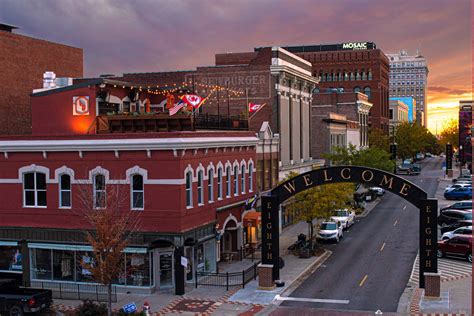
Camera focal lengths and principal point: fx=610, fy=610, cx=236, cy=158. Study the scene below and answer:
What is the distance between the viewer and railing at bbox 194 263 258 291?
31.5 metres

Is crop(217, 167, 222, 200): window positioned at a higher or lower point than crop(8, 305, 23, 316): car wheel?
higher

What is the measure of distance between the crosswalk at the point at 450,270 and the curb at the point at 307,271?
5.58 metres

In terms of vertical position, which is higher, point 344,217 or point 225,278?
point 344,217

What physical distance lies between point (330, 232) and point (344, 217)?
6616 millimetres

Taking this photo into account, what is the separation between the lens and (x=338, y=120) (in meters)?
79.4

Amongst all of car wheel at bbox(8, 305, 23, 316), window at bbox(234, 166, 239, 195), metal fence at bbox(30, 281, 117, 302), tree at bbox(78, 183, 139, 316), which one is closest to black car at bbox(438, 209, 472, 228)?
window at bbox(234, 166, 239, 195)

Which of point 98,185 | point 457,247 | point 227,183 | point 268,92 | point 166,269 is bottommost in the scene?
point 457,247

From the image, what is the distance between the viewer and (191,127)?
33.4m

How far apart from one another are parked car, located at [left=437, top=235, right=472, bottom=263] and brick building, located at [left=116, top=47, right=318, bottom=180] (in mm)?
16486

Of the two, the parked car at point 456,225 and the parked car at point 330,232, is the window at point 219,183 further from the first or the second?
the parked car at point 456,225

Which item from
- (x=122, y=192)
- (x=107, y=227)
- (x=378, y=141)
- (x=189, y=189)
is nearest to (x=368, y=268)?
(x=189, y=189)

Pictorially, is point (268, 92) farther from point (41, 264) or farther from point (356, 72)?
point (356, 72)

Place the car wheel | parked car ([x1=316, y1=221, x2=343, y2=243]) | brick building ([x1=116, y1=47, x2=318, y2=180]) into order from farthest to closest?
brick building ([x1=116, y1=47, x2=318, y2=180]) → parked car ([x1=316, y1=221, x2=343, y2=243]) → the car wheel

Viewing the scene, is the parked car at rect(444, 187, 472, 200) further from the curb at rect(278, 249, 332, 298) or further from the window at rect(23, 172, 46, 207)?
the window at rect(23, 172, 46, 207)
